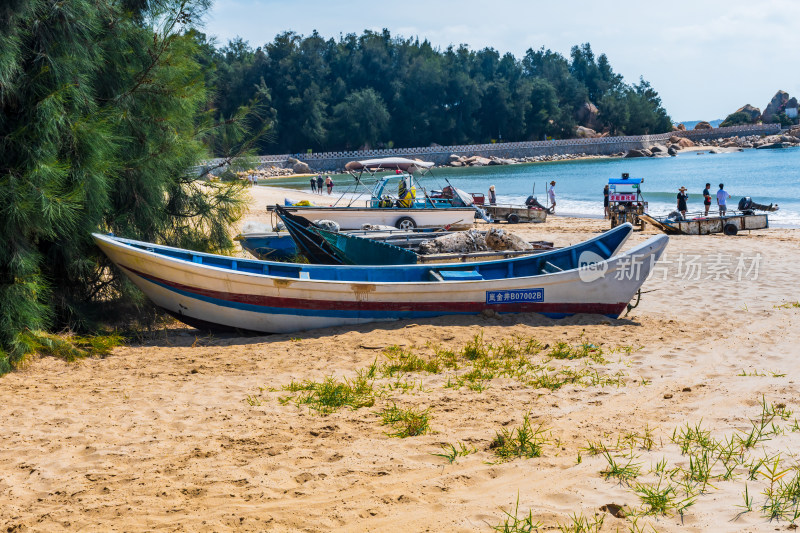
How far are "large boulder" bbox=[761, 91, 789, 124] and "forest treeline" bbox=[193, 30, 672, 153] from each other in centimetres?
2194

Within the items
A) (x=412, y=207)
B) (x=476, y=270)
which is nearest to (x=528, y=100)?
(x=412, y=207)

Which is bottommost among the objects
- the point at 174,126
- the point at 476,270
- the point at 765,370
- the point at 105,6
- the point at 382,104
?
the point at 765,370

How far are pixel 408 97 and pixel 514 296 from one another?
335 ft

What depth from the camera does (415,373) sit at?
22.1ft

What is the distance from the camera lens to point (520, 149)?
9706cm

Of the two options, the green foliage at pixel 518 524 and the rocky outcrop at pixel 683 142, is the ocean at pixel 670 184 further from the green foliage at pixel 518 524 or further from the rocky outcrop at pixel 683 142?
the rocky outcrop at pixel 683 142

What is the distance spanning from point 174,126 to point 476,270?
463 cm

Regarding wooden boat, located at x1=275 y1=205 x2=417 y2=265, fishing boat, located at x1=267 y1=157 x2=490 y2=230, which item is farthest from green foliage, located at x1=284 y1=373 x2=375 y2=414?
fishing boat, located at x1=267 y1=157 x2=490 y2=230

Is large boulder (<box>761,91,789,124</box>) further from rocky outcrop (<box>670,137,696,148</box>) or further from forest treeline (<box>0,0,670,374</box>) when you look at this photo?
forest treeline (<box>0,0,670,374</box>)

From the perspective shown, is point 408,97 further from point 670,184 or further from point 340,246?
point 340,246

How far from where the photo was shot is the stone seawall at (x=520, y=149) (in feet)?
287

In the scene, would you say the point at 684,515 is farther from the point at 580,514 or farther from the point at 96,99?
the point at 96,99

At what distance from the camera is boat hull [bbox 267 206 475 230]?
17.1m

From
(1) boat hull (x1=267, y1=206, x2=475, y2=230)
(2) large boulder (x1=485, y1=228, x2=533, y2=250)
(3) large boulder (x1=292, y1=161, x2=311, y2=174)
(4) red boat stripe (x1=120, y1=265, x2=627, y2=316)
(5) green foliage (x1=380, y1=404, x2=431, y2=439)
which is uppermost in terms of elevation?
(3) large boulder (x1=292, y1=161, x2=311, y2=174)
